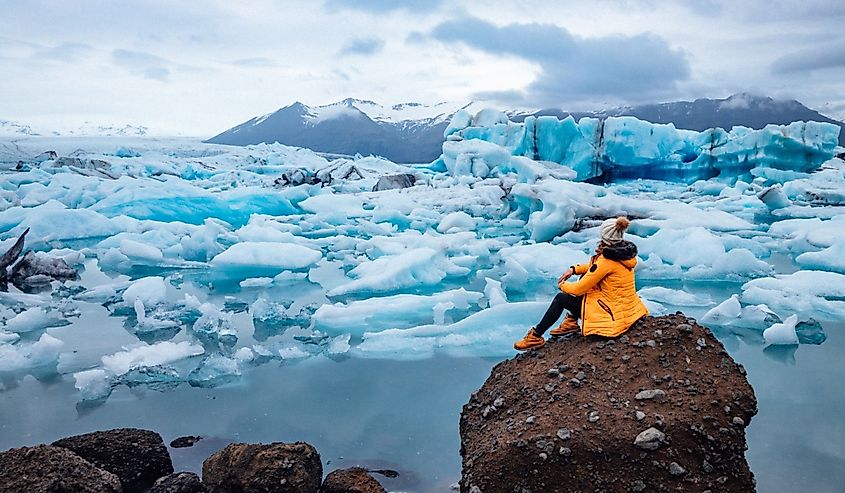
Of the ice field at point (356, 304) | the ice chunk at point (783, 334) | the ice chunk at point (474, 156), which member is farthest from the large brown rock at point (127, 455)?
the ice chunk at point (474, 156)

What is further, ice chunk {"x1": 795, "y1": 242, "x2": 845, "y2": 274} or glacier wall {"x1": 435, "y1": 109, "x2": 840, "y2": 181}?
glacier wall {"x1": 435, "y1": 109, "x2": 840, "y2": 181}

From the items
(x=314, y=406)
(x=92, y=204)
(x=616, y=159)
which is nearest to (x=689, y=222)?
(x=314, y=406)

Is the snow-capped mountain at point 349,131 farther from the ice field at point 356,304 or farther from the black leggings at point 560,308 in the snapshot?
the black leggings at point 560,308

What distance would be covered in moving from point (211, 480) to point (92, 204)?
13.0 m

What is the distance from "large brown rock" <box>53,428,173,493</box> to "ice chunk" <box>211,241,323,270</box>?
209 inches

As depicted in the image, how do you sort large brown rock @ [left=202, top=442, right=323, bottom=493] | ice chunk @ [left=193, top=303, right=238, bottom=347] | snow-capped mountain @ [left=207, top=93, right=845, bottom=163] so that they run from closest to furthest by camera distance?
large brown rock @ [left=202, top=442, right=323, bottom=493]
ice chunk @ [left=193, top=303, right=238, bottom=347]
snow-capped mountain @ [left=207, top=93, right=845, bottom=163]

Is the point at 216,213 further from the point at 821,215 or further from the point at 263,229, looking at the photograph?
the point at 821,215

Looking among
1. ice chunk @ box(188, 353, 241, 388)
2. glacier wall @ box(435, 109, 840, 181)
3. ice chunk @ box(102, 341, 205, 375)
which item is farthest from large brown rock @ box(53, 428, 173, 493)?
glacier wall @ box(435, 109, 840, 181)

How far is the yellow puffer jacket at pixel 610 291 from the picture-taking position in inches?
113

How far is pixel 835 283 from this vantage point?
6.63 metres

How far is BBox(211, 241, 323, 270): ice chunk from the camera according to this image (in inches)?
331

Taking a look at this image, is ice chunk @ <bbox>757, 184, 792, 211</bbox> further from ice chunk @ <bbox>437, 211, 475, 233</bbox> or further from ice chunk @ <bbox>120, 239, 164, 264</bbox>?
ice chunk @ <bbox>120, 239, 164, 264</bbox>

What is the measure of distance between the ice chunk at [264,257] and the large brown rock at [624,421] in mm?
6081

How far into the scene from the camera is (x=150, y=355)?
15.6 ft
